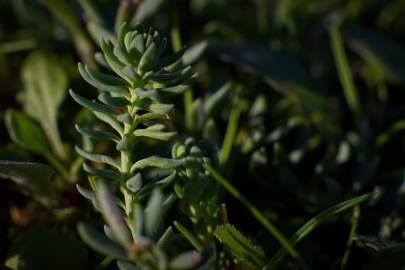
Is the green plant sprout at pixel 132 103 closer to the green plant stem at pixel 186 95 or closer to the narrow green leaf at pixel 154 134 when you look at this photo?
the narrow green leaf at pixel 154 134

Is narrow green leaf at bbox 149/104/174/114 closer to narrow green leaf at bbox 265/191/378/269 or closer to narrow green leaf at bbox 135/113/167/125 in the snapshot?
narrow green leaf at bbox 135/113/167/125

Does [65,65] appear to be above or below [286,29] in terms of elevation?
above

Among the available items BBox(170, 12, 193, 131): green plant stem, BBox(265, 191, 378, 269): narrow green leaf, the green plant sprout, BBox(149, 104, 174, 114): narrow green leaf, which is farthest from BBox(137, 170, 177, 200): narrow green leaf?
BBox(170, 12, 193, 131): green plant stem

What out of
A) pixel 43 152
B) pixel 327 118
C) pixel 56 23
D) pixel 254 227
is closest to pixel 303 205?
pixel 254 227

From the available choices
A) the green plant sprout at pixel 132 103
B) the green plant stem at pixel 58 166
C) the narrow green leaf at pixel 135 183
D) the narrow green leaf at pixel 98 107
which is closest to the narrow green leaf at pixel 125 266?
the green plant sprout at pixel 132 103

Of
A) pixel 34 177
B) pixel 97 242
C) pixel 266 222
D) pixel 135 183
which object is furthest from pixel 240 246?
pixel 34 177

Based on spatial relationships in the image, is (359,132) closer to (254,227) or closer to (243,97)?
(243,97)
